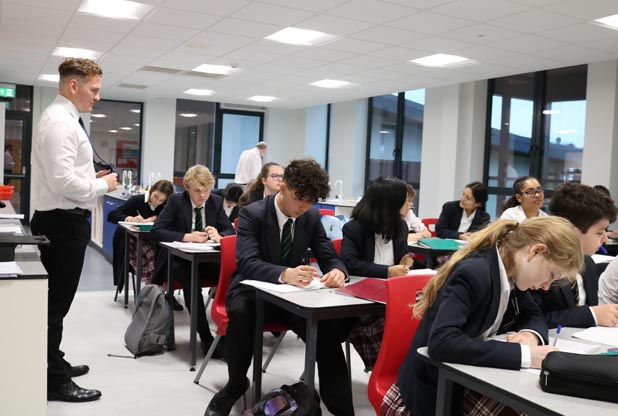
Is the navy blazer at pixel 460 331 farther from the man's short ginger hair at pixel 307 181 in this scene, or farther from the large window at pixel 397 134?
the large window at pixel 397 134

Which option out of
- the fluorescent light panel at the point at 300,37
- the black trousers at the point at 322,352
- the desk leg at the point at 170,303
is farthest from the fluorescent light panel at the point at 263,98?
the black trousers at the point at 322,352

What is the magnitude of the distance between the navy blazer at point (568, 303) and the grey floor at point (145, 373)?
1148 millimetres

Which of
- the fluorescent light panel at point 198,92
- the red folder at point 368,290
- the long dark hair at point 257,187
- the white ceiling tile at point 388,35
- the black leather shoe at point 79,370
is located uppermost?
the white ceiling tile at point 388,35

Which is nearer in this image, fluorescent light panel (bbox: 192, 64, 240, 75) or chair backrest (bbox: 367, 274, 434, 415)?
chair backrest (bbox: 367, 274, 434, 415)

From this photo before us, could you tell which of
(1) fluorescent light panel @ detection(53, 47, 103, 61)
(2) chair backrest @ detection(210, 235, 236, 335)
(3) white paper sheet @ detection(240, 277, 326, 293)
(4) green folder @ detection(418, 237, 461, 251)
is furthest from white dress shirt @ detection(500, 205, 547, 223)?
(1) fluorescent light panel @ detection(53, 47, 103, 61)

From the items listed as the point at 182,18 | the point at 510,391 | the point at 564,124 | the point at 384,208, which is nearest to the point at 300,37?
the point at 182,18

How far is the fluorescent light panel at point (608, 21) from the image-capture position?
5.42 metres

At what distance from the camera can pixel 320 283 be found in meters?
2.63

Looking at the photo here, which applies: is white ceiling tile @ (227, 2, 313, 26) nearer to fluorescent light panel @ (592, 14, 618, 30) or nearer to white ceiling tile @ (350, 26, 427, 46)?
white ceiling tile @ (350, 26, 427, 46)

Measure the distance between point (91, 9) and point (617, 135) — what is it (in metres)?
6.21

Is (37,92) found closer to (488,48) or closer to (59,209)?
(488,48)

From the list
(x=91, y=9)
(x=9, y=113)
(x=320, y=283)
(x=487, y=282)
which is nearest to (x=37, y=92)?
(x=9, y=113)

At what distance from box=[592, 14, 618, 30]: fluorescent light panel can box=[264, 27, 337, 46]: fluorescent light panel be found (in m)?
2.66

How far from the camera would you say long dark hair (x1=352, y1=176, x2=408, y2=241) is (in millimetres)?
3029
